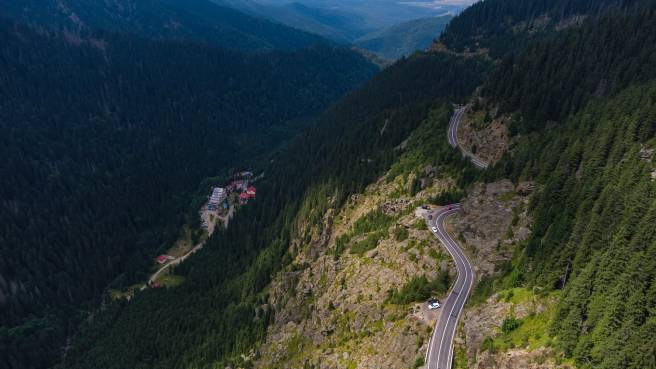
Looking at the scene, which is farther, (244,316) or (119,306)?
(119,306)

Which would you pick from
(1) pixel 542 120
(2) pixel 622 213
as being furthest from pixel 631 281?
(1) pixel 542 120

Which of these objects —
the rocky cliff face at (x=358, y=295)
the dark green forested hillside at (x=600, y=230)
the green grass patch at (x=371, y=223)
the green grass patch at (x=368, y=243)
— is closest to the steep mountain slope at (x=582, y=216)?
the dark green forested hillside at (x=600, y=230)

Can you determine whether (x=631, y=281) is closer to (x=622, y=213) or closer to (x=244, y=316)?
(x=622, y=213)

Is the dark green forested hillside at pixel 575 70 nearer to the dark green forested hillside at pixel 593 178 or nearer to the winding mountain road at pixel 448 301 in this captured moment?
the dark green forested hillside at pixel 593 178

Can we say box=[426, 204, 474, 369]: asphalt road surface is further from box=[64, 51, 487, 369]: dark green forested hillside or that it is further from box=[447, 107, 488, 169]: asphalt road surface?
box=[64, 51, 487, 369]: dark green forested hillside

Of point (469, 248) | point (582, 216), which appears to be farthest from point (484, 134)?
point (582, 216)

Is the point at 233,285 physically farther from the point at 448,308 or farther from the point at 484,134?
the point at 484,134
